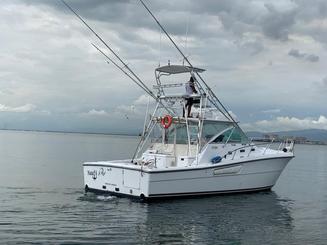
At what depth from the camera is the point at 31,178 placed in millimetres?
29875

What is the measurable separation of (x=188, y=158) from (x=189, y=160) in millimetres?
91

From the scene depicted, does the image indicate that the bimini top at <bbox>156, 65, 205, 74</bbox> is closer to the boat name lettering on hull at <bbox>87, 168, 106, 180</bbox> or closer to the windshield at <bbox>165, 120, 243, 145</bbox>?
the windshield at <bbox>165, 120, 243, 145</bbox>

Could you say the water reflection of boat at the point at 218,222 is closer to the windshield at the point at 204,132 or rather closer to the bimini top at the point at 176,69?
the windshield at the point at 204,132

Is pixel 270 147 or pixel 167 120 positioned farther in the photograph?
pixel 270 147

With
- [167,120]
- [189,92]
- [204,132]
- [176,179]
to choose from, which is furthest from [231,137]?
[176,179]

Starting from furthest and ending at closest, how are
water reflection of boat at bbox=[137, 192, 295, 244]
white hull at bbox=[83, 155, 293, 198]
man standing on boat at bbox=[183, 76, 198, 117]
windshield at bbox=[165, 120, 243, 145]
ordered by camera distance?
1. man standing on boat at bbox=[183, 76, 198, 117]
2. windshield at bbox=[165, 120, 243, 145]
3. white hull at bbox=[83, 155, 293, 198]
4. water reflection of boat at bbox=[137, 192, 295, 244]

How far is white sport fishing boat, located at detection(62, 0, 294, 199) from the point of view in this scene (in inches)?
767

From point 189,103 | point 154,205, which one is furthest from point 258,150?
point 154,205

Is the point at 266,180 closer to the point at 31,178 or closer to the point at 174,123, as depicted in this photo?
the point at 174,123

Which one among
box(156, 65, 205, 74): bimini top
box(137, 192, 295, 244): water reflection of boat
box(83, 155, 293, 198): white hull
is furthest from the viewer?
box(156, 65, 205, 74): bimini top

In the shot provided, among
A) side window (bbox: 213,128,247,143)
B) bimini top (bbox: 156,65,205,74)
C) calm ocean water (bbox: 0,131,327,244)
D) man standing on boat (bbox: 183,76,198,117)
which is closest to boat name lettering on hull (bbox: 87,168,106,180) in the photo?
calm ocean water (bbox: 0,131,327,244)

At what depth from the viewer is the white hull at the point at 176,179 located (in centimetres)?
1909

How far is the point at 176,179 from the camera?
64.3ft

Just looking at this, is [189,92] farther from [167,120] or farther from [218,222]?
[218,222]
